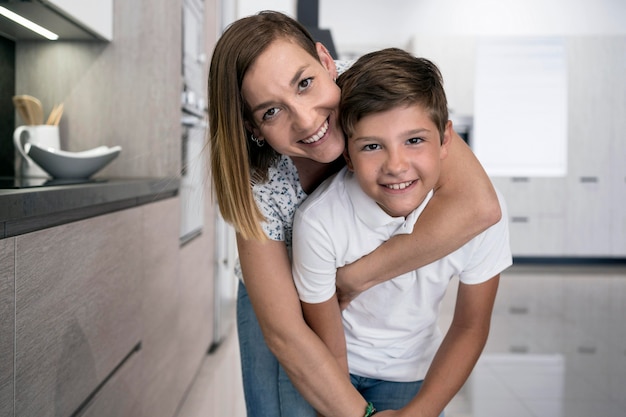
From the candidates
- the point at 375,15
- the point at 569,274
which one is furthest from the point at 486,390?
the point at 375,15

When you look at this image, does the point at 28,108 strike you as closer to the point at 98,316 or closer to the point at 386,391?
the point at 98,316

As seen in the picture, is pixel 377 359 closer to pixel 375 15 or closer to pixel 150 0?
pixel 150 0

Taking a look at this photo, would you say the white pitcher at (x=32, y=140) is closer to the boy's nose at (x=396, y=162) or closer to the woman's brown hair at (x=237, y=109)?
the woman's brown hair at (x=237, y=109)

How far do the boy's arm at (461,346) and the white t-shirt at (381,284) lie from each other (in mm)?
36

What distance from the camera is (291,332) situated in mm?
1192

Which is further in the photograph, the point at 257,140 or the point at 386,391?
the point at 386,391

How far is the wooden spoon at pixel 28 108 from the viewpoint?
6.82 ft

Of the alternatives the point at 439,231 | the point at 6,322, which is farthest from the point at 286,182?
the point at 6,322

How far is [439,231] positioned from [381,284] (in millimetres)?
183

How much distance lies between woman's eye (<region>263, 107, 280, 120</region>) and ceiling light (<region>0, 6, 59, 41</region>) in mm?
1071

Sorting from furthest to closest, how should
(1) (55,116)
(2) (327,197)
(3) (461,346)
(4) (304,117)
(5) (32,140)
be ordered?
(1) (55,116), (5) (32,140), (3) (461,346), (2) (327,197), (4) (304,117)

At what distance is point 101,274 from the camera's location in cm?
147

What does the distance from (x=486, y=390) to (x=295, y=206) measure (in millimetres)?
1861

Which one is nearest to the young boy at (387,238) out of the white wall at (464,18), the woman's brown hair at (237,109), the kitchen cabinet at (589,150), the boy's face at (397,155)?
the boy's face at (397,155)
